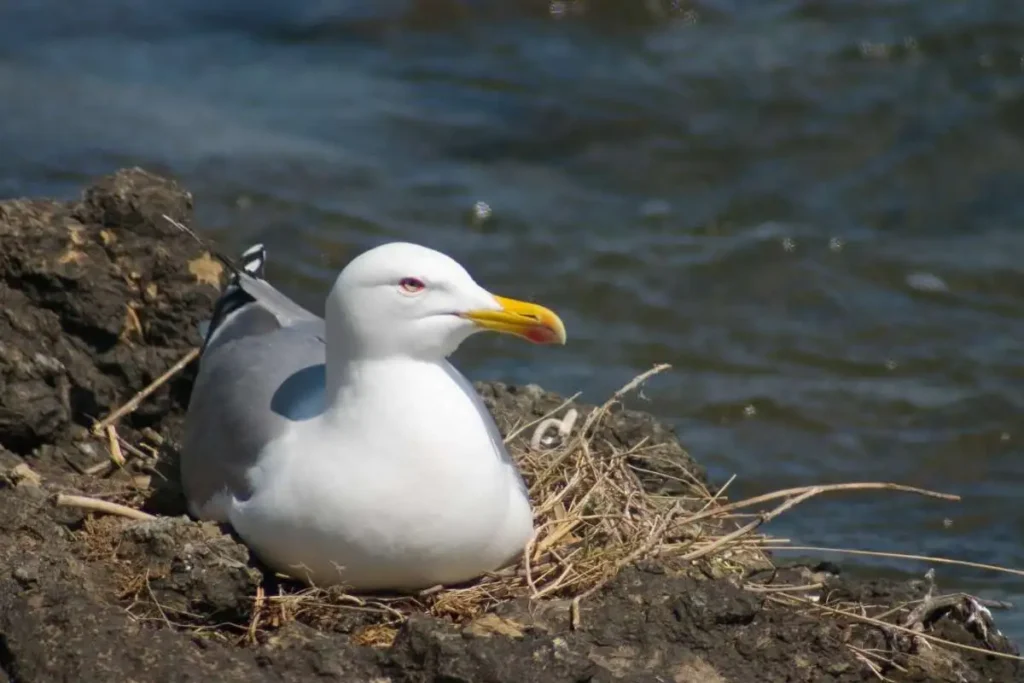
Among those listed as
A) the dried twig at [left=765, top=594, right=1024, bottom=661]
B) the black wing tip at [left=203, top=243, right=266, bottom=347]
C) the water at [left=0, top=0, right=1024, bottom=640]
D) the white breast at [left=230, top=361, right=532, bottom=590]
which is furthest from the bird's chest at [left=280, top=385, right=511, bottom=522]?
the water at [left=0, top=0, right=1024, bottom=640]

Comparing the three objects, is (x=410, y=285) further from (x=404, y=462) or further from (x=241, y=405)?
(x=241, y=405)

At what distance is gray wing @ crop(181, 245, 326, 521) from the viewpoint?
17.2 ft

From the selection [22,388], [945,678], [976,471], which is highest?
[22,388]

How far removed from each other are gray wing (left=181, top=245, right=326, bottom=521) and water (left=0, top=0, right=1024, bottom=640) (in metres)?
3.67

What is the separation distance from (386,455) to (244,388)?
0.72m

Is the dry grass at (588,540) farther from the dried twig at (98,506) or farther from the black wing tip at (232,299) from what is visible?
the black wing tip at (232,299)

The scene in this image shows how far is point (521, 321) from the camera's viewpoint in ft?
16.8

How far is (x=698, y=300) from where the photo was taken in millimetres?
11164

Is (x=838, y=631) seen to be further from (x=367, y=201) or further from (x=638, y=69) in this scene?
(x=638, y=69)

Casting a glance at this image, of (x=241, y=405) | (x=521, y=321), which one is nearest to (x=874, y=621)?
(x=521, y=321)

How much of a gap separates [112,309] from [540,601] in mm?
2116

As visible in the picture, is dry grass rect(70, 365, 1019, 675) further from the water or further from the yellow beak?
the water

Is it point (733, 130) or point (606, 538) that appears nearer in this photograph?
point (606, 538)

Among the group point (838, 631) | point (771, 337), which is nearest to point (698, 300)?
point (771, 337)
